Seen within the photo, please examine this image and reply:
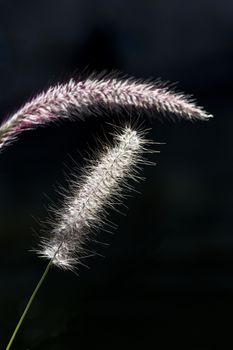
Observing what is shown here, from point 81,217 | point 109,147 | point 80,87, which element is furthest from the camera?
point 109,147

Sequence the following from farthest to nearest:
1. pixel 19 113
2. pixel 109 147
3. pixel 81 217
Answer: pixel 109 147
pixel 81 217
pixel 19 113

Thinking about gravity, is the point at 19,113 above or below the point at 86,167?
below

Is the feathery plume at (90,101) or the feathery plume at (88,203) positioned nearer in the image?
the feathery plume at (90,101)

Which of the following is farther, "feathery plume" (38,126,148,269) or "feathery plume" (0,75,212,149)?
"feathery plume" (38,126,148,269)

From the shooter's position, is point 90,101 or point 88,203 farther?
point 88,203

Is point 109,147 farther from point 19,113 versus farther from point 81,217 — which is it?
point 19,113

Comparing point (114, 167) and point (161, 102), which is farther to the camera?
point (114, 167)

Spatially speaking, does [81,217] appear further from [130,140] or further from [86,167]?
[130,140]

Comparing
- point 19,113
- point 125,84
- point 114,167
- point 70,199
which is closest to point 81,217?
point 70,199

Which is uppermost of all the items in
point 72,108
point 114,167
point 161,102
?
point 114,167
